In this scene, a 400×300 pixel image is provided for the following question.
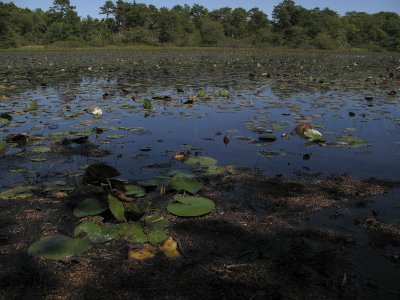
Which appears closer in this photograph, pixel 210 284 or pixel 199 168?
pixel 210 284

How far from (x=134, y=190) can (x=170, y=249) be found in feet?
3.56

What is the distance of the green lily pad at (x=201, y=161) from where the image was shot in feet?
15.5

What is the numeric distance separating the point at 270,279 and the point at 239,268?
0.23m

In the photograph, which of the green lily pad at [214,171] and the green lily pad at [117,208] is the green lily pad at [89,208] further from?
the green lily pad at [214,171]

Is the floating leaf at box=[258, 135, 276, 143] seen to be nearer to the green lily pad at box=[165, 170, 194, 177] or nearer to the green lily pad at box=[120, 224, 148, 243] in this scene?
the green lily pad at box=[165, 170, 194, 177]

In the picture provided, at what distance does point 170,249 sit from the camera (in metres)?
2.79

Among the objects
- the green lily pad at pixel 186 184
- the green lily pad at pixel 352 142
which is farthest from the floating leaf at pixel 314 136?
the green lily pad at pixel 186 184

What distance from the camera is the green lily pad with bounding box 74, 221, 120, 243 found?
293 centimetres

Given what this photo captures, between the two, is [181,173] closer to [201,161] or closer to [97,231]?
[201,161]

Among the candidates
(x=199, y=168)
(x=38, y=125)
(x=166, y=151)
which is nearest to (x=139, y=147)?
(x=166, y=151)

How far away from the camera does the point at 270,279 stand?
241 centimetres

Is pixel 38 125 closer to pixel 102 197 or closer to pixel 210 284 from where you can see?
pixel 102 197

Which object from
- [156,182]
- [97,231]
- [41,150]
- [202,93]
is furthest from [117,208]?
[202,93]

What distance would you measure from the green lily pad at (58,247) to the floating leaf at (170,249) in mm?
587
